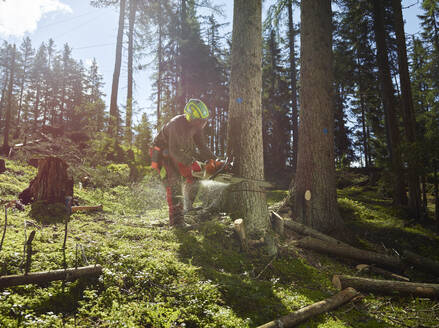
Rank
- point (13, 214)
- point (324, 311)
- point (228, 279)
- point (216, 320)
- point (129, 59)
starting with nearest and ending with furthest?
point (216, 320)
point (324, 311)
point (228, 279)
point (13, 214)
point (129, 59)

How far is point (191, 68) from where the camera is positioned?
21.8m

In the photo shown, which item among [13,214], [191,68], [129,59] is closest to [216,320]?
[13,214]

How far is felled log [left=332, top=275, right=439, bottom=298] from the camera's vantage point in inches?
139

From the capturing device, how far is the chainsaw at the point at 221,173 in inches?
186

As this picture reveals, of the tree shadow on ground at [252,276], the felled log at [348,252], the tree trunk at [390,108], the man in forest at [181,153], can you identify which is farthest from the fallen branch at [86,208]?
the tree trunk at [390,108]

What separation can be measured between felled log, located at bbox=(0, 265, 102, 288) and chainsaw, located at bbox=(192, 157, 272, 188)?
98.5 inches

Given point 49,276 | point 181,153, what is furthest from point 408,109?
point 49,276

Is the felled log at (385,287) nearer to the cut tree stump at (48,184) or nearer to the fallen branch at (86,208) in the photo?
the fallen branch at (86,208)

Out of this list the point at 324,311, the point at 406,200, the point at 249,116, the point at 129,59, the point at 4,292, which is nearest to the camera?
the point at 4,292

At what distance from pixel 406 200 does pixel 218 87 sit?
63.4 ft

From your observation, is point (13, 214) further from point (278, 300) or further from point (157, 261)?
point (278, 300)

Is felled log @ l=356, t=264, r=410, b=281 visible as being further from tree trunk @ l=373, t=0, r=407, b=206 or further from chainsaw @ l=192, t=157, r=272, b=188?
tree trunk @ l=373, t=0, r=407, b=206

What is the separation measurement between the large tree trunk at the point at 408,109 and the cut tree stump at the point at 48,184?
367 inches

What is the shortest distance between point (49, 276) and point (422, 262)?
613cm
